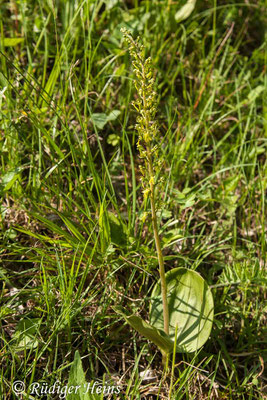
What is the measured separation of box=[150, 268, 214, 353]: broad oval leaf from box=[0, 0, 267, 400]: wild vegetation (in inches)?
4.3

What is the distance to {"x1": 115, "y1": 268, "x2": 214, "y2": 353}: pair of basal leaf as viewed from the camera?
2.18m

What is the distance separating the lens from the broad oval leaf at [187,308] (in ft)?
7.20

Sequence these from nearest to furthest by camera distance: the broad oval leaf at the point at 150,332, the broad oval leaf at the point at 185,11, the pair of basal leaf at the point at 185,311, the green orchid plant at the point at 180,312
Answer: the broad oval leaf at the point at 150,332 < the green orchid plant at the point at 180,312 < the pair of basal leaf at the point at 185,311 < the broad oval leaf at the point at 185,11

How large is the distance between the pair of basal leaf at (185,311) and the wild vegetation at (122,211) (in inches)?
4.2

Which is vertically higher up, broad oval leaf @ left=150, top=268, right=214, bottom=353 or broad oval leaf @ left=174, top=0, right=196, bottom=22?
broad oval leaf @ left=174, top=0, right=196, bottom=22

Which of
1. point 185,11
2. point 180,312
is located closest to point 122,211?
point 180,312

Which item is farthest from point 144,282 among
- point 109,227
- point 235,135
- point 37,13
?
point 37,13

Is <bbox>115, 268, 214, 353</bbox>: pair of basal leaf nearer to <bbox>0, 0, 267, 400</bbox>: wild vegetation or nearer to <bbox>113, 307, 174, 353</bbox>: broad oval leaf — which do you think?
<bbox>113, 307, 174, 353</bbox>: broad oval leaf

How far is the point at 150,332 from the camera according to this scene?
2.00 meters

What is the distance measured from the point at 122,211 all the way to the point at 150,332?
999 millimetres

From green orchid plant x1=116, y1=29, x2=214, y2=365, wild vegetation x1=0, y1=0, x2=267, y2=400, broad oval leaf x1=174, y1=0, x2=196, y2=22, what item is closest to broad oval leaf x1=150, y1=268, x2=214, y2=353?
green orchid plant x1=116, y1=29, x2=214, y2=365

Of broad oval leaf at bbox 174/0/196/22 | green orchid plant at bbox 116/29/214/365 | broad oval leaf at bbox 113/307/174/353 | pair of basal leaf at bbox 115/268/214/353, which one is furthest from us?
broad oval leaf at bbox 174/0/196/22

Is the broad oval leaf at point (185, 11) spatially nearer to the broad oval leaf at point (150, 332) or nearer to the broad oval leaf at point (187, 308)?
the broad oval leaf at point (187, 308)

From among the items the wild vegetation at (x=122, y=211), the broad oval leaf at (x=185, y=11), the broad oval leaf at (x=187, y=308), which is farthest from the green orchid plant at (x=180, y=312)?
the broad oval leaf at (x=185, y=11)
